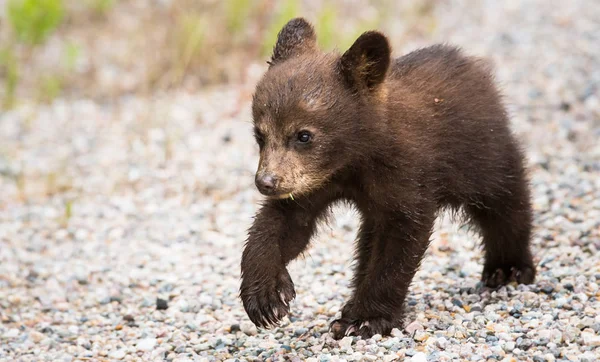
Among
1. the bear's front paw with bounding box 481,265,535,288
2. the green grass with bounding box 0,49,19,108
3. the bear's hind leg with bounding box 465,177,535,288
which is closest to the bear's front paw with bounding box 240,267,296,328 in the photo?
the bear's hind leg with bounding box 465,177,535,288

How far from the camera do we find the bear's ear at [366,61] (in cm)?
517

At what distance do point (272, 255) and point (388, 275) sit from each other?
2.28 ft

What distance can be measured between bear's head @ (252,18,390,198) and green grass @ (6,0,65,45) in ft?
23.2

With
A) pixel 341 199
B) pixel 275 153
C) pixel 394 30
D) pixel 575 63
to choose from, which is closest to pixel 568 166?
pixel 575 63

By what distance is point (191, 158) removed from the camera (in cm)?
1015

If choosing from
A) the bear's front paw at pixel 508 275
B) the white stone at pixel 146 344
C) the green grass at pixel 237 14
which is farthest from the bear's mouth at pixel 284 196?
the green grass at pixel 237 14

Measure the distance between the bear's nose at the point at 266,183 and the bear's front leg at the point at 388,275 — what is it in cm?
83

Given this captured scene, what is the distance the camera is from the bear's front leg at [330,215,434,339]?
5.43 metres

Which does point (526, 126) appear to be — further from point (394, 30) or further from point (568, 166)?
point (394, 30)

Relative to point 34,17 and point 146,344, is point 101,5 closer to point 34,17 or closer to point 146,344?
point 34,17

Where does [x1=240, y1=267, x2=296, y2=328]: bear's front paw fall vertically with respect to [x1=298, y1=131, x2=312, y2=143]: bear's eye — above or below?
below

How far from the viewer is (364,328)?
552 cm

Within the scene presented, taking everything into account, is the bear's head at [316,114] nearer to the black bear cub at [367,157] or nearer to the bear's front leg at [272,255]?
the black bear cub at [367,157]

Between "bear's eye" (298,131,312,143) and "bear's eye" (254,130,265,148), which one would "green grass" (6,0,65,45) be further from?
"bear's eye" (298,131,312,143)
